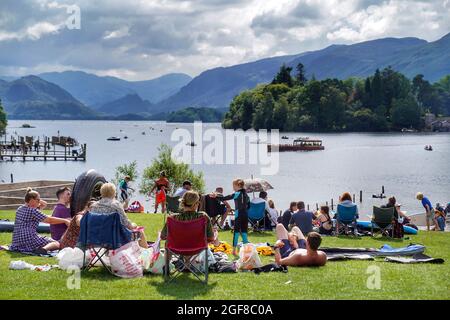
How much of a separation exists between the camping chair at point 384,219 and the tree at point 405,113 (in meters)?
164

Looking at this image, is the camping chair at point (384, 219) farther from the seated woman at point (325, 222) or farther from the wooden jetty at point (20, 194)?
the wooden jetty at point (20, 194)

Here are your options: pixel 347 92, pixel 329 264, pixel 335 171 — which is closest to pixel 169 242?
pixel 329 264

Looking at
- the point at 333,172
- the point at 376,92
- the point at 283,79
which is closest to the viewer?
the point at 333,172

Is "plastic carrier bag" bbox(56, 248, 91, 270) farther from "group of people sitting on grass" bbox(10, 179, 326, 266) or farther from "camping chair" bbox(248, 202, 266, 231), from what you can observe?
"camping chair" bbox(248, 202, 266, 231)

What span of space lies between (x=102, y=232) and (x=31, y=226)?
8.19ft

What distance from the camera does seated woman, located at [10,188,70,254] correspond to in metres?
11.5

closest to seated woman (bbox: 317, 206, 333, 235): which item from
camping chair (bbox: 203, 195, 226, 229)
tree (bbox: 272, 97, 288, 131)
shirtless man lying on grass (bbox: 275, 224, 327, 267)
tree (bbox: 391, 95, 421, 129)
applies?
camping chair (bbox: 203, 195, 226, 229)

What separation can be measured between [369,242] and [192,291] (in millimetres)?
8421

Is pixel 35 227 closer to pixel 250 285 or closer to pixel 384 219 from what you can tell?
pixel 250 285

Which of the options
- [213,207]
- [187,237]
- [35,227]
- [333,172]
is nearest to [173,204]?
[213,207]

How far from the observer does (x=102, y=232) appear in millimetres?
9852

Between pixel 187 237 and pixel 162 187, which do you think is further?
pixel 162 187

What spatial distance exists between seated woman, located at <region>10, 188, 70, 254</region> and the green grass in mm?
494

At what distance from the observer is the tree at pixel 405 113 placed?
Result: 17475cm
